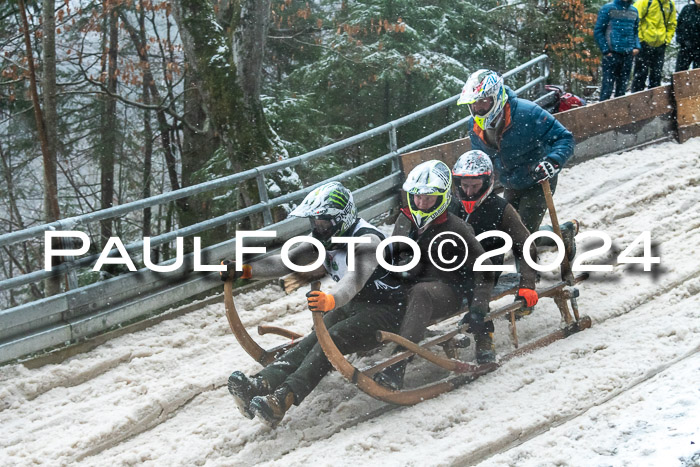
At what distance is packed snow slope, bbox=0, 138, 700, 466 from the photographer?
16.0ft

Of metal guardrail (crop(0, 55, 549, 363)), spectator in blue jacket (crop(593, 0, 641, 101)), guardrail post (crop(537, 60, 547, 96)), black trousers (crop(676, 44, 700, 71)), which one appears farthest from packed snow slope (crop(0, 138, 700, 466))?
black trousers (crop(676, 44, 700, 71))

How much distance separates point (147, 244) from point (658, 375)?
4.44 m

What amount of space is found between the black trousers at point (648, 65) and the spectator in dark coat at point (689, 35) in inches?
23.3

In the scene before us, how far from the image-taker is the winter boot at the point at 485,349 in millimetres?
5930

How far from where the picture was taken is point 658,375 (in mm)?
5562

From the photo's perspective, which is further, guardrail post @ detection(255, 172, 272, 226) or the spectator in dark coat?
the spectator in dark coat

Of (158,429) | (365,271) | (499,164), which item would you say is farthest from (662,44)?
(158,429)

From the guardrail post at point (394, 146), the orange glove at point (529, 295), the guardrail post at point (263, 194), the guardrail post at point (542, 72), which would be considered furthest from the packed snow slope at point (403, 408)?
the guardrail post at point (542, 72)

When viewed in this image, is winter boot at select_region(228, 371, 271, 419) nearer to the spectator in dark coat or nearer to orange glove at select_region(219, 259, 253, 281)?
orange glove at select_region(219, 259, 253, 281)

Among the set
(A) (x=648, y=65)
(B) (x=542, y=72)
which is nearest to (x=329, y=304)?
(B) (x=542, y=72)

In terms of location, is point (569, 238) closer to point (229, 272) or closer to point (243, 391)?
point (229, 272)

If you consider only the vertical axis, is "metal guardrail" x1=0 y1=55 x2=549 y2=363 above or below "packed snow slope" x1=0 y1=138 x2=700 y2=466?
above

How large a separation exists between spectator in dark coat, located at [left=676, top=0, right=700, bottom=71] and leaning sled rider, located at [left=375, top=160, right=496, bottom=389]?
28.8 feet

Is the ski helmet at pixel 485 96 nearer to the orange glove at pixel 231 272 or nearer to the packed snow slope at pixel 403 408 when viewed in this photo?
the packed snow slope at pixel 403 408
